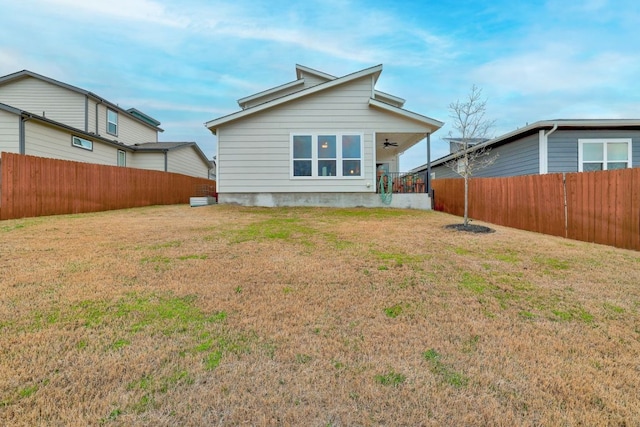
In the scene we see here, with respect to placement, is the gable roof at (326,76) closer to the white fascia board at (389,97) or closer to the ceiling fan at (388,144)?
the white fascia board at (389,97)

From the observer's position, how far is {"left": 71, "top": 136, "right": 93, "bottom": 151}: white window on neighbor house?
14.8m

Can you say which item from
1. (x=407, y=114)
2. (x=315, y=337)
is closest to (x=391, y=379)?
(x=315, y=337)

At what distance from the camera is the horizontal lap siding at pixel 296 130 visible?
479 inches

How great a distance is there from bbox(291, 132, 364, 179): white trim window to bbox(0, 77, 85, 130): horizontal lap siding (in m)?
13.8

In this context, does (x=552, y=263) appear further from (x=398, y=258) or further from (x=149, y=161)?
(x=149, y=161)

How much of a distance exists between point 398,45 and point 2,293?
20342 mm

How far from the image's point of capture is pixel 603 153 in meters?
11.2

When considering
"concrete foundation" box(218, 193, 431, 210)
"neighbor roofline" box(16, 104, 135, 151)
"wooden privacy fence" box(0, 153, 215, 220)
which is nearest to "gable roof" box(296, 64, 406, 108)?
"concrete foundation" box(218, 193, 431, 210)

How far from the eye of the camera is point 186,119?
1342 inches

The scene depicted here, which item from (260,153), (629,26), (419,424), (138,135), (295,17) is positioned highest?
(295,17)

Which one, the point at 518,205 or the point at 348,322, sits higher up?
the point at 518,205

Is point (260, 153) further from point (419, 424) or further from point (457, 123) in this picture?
point (419, 424)

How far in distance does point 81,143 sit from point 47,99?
5.10 metres

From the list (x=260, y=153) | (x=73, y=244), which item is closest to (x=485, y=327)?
(x=73, y=244)
